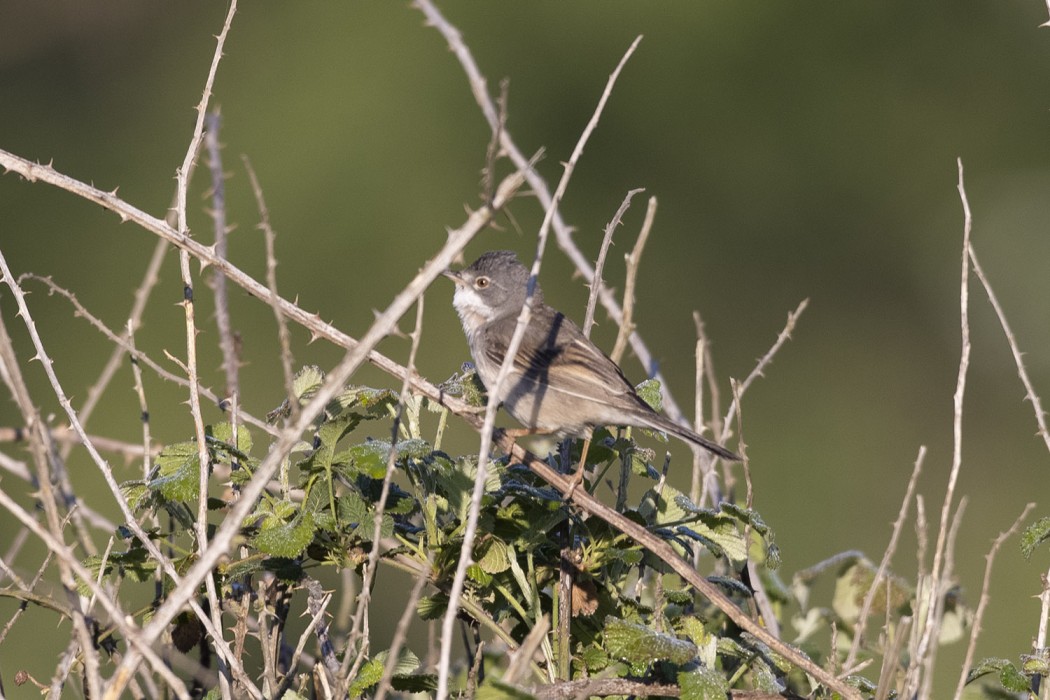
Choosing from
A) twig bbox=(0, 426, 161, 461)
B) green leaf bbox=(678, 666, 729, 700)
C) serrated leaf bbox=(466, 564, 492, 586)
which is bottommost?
green leaf bbox=(678, 666, 729, 700)

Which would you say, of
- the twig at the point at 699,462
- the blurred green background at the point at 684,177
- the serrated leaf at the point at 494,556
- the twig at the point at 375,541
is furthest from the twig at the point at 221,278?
the blurred green background at the point at 684,177

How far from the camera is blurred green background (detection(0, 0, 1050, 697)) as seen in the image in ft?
41.0

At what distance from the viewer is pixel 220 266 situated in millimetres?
3139

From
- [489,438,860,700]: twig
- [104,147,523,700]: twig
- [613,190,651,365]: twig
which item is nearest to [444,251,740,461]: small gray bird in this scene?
[613,190,651,365]: twig

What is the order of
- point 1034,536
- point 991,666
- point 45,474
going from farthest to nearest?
point 1034,536, point 991,666, point 45,474

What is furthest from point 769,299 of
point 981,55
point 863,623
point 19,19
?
point 863,623

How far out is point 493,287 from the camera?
5523mm

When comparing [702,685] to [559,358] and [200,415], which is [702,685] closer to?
[200,415]

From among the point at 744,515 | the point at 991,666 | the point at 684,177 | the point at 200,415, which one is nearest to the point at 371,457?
the point at 200,415

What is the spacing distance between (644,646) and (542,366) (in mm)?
2385

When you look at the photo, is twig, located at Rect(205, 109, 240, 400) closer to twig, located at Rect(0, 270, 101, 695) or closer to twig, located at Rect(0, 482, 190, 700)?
twig, located at Rect(0, 270, 101, 695)

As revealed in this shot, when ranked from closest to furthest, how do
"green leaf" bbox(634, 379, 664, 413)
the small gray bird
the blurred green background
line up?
"green leaf" bbox(634, 379, 664, 413), the small gray bird, the blurred green background

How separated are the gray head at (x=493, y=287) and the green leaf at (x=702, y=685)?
2.85 metres

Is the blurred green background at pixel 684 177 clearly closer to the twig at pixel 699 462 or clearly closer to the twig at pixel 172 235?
the twig at pixel 699 462
